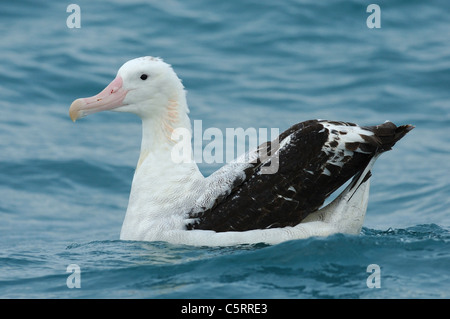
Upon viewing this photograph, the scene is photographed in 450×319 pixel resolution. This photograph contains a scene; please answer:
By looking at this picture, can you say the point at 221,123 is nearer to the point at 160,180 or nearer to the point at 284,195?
the point at 160,180

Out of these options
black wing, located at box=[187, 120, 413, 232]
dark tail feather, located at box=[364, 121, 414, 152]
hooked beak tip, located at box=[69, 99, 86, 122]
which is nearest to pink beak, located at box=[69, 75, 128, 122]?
hooked beak tip, located at box=[69, 99, 86, 122]

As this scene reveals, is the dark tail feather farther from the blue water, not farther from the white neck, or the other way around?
the white neck

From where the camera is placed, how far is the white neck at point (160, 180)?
8.36 m

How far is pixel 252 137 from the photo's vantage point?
46.7 feet

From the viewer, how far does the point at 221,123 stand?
13945 millimetres

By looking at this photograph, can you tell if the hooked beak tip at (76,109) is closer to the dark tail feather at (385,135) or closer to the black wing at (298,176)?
the black wing at (298,176)

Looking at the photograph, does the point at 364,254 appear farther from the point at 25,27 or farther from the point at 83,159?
the point at 25,27

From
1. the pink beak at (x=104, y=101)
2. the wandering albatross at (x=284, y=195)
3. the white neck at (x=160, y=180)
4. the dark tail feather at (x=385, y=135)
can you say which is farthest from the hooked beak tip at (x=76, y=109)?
the dark tail feather at (x=385, y=135)

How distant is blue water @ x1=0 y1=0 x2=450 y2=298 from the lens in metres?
7.45

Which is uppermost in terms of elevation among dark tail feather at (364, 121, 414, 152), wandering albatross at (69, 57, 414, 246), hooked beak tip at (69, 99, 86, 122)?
hooked beak tip at (69, 99, 86, 122)

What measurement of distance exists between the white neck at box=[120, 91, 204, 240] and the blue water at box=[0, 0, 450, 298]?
0.33 meters

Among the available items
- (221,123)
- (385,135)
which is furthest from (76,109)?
(221,123)

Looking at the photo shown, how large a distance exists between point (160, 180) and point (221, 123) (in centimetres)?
541

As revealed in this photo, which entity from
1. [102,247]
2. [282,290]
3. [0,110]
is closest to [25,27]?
[0,110]
